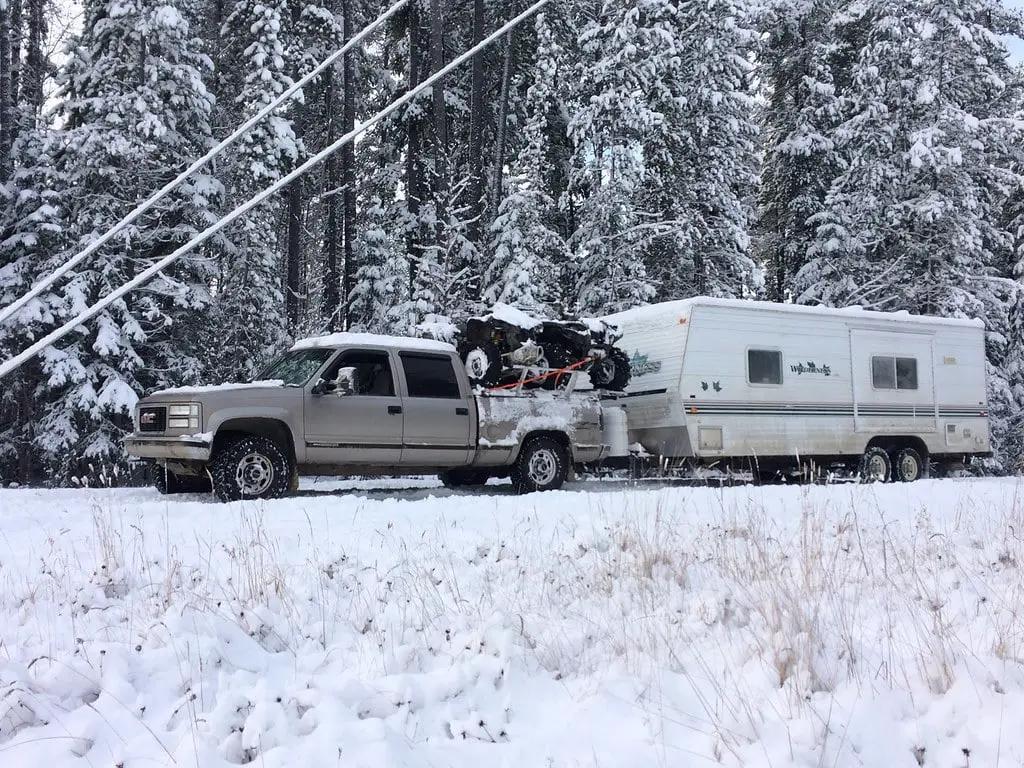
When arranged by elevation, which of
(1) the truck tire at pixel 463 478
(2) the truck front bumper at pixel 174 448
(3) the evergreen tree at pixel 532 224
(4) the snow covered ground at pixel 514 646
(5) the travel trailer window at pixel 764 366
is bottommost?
(4) the snow covered ground at pixel 514 646

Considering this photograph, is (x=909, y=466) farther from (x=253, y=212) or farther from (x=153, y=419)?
(x=253, y=212)

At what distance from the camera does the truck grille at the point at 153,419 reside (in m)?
9.84

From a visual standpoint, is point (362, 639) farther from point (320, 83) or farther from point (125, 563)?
point (320, 83)

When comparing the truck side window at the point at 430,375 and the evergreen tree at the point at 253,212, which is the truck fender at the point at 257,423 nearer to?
the truck side window at the point at 430,375

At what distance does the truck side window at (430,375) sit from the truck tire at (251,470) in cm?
187

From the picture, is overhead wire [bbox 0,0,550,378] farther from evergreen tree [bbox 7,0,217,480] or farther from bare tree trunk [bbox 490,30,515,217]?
bare tree trunk [bbox 490,30,515,217]

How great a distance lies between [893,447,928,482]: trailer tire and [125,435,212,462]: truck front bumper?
38.0ft

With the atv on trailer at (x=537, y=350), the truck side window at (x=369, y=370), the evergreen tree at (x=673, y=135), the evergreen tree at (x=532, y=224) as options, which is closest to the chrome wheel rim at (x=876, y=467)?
the atv on trailer at (x=537, y=350)

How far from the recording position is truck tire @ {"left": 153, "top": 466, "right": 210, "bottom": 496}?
10.7m

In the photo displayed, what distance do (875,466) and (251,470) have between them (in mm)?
10561

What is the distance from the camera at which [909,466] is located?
15.4m

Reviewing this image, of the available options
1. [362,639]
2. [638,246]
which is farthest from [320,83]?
[362,639]

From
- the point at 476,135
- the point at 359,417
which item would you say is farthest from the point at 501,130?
the point at 359,417

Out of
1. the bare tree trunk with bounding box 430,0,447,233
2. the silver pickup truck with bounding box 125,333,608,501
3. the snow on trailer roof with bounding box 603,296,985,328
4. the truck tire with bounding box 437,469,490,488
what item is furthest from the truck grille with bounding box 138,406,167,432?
the bare tree trunk with bounding box 430,0,447,233
